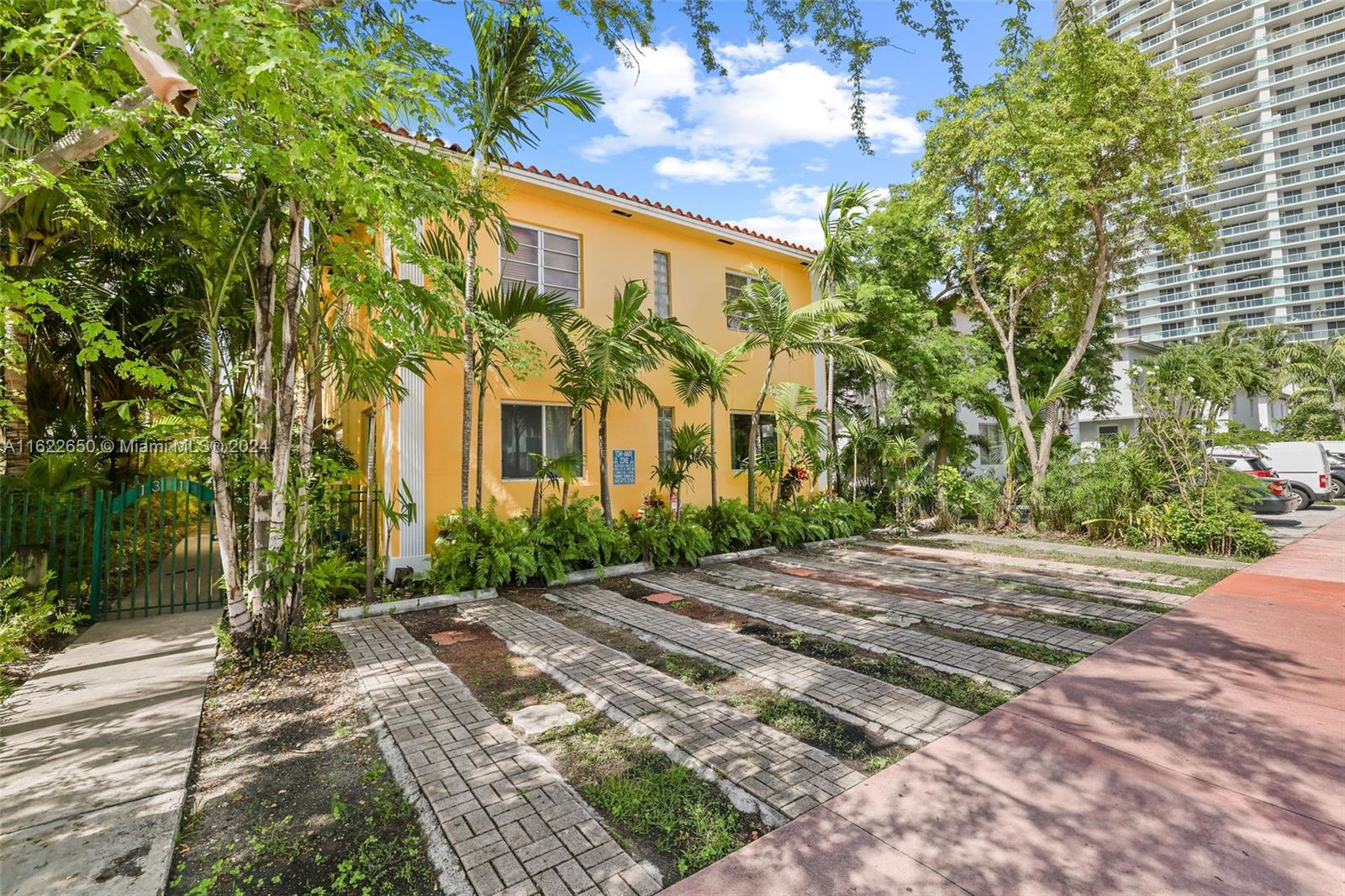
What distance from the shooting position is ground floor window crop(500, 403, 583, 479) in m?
9.36

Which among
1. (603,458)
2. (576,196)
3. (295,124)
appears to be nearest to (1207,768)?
(295,124)

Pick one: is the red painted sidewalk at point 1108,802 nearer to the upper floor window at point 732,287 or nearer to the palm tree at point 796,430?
the palm tree at point 796,430

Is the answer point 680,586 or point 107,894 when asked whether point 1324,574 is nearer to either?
point 680,586

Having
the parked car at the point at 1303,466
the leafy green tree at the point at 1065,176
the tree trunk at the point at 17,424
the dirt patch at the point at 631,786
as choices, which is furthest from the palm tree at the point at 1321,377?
the tree trunk at the point at 17,424

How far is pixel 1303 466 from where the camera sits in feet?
51.0

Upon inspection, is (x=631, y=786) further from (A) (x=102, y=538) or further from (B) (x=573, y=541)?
(A) (x=102, y=538)

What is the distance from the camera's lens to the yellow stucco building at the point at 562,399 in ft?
27.6

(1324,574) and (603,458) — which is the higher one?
(603,458)

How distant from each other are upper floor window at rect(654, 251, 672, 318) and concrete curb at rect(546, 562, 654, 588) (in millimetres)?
5019

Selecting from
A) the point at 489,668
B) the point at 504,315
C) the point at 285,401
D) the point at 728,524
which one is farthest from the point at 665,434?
the point at 285,401

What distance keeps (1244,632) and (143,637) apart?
1086 centimetres

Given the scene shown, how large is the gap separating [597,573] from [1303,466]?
19.5m

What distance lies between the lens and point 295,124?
127 inches

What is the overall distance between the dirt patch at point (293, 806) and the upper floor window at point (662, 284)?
27.9ft
